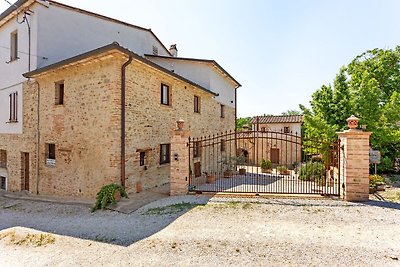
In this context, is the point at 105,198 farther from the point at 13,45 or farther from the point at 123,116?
the point at 13,45

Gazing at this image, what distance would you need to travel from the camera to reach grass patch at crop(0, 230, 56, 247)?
18.3ft

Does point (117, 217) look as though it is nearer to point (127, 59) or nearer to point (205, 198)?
point (205, 198)

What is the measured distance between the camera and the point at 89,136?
30.5ft

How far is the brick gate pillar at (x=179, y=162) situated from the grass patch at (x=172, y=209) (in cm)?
110

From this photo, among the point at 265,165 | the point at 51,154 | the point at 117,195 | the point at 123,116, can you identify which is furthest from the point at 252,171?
the point at 51,154

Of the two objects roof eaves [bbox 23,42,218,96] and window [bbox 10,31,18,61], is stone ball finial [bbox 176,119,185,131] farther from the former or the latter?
window [bbox 10,31,18,61]

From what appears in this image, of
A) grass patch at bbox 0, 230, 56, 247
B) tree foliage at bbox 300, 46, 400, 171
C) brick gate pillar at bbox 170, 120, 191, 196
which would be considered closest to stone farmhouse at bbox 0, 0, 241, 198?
brick gate pillar at bbox 170, 120, 191, 196

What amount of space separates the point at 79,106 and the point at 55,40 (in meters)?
4.82

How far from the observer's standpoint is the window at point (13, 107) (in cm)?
1259

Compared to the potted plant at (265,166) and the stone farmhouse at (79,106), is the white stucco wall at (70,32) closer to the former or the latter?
the stone farmhouse at (79,106)

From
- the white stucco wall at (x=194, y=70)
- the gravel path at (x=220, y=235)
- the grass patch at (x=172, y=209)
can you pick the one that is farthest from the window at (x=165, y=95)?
the grass patch at (x=172, y=209)

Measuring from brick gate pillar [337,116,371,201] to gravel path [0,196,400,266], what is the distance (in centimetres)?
42

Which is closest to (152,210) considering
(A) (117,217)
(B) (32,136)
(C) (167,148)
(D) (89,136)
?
(A) (117,217)

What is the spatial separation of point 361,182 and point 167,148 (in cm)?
819
